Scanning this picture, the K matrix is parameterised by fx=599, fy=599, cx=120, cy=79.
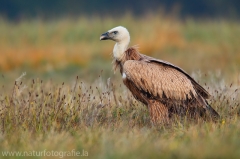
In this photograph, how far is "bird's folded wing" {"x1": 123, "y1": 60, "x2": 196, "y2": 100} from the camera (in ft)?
22.4

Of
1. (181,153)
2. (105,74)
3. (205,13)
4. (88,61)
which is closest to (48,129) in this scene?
(181,153)

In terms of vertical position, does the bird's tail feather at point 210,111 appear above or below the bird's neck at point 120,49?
below

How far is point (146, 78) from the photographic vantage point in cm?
685

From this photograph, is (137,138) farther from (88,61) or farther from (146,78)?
(88,61)

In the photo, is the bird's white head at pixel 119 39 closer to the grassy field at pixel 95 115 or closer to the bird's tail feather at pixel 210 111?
the grassy field at pixel 95 115

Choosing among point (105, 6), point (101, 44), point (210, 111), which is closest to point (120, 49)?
point (210, 111)

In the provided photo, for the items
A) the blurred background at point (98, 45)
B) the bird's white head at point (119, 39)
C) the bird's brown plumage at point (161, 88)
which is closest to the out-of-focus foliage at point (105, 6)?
the blurred background at point (98, 45)

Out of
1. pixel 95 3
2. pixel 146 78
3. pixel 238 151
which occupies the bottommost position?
pixel 238 151

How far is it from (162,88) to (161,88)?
1 cm

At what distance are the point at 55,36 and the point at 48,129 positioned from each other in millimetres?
10198

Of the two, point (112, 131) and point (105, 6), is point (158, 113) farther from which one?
point (105, 6)

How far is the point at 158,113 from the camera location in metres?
6.91

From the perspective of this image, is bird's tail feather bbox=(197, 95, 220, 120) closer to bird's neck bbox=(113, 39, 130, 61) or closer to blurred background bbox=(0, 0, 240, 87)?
bird's neck bbox=(113, 39, 130, 61)

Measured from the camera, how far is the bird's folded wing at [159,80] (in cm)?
683
